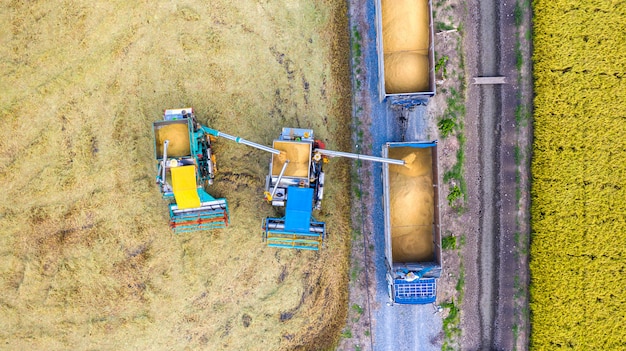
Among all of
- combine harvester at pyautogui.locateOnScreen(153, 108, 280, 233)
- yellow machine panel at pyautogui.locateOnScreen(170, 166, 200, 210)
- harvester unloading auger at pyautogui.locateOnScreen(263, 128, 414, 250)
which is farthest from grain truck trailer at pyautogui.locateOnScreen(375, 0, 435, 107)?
yellow machine panel at pyautogui.locateOnScreen(170, 166, 200, 210)

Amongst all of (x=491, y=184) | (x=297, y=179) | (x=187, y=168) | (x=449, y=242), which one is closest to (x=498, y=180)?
(x=491, y=184)

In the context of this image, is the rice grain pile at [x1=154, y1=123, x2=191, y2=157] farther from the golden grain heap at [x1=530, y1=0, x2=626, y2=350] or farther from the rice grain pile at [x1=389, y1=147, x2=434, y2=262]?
the golden grain heap at [x1=530, y1=0, x2=626, y2=350]

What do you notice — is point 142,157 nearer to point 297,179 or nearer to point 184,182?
point 184,182

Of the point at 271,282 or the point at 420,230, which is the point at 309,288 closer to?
the point at 271,282

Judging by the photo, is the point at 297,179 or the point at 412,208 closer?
the point at 297,179

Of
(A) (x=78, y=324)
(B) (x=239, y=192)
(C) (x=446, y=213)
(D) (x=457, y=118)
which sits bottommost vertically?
(A) (x=78, y=324)

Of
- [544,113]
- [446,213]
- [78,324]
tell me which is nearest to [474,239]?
[446,213]

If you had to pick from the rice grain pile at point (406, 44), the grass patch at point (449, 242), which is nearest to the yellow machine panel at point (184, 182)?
the rice grain pile at point (406, 44)
